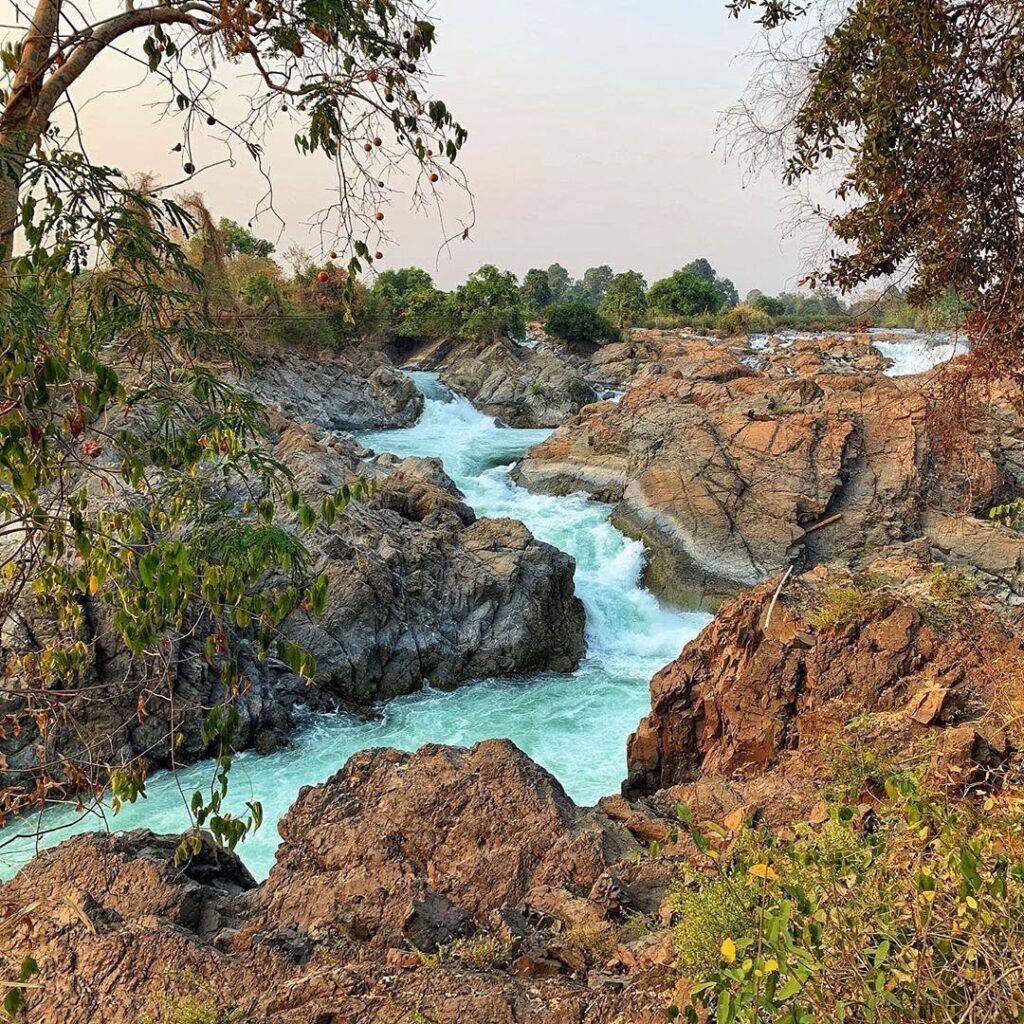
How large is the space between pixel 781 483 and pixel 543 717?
7.04 m

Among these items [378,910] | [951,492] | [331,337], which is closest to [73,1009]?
[378,910]

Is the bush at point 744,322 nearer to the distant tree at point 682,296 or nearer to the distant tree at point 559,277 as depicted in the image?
the distant tree at point 682,296

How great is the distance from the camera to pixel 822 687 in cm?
628

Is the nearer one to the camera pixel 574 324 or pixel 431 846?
pixel 431 846

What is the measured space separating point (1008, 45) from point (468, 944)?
5261 millimetres

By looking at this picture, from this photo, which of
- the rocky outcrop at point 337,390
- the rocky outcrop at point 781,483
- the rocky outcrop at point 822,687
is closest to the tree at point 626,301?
the rocky outcrop at point 337,390

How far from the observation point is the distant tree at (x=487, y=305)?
35.8 meters

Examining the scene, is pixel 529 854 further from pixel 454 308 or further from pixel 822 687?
pixel 454 308

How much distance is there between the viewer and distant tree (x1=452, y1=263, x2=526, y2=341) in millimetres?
35750

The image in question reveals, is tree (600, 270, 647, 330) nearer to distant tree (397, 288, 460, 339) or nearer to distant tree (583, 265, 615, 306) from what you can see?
distant tree (397, 288, 460, 339)

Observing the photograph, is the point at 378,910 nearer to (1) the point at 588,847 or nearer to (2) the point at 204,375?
(1) the point at 588,847

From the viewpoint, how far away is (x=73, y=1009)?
→ 332cm

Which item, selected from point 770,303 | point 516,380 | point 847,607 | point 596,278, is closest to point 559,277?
point 596,278

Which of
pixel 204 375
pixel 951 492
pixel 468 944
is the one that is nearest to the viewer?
pixel 204 375
